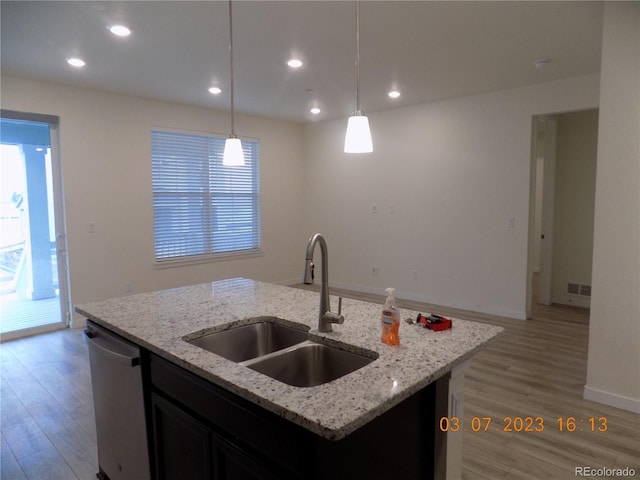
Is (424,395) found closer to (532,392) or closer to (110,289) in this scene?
(532,392)

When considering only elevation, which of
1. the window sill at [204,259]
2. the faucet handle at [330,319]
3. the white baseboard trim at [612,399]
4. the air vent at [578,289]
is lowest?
the white baseboard trim at [612,399]

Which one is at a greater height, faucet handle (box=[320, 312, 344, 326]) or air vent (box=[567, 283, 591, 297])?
faucet handle (box=[320, 312, 344, 326])

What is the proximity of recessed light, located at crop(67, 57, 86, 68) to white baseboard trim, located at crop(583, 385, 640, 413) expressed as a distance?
475 centimetres

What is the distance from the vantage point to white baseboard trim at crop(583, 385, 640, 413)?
2.63 metres

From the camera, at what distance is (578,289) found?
529 cm

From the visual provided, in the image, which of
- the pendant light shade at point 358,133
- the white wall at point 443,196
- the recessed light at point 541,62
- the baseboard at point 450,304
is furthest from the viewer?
the baseboard at point 450,304

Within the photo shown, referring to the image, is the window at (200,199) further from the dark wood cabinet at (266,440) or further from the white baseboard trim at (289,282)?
the dark wood cabinet at (266,440)

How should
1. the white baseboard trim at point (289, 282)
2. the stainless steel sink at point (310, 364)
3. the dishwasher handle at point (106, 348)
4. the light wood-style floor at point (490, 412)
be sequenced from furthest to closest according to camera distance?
the white baseboard trim at point (289, 282) → the light wood-style floor at point (490, 412) → the dishwasher handle at point (106, 348) → the stainless steel sink at point (310, 364)

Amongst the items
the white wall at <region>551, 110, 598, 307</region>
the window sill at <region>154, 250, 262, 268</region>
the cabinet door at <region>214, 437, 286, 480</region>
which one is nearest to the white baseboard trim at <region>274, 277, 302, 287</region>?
the window sill at <region>154, 250, 262, 268</region>

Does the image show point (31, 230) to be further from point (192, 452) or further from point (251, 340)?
point (192, 452)

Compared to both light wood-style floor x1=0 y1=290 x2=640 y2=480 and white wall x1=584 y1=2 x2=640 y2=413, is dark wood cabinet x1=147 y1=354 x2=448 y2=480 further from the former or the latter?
white wall x1=584 y1=2 x2=640 y2=413

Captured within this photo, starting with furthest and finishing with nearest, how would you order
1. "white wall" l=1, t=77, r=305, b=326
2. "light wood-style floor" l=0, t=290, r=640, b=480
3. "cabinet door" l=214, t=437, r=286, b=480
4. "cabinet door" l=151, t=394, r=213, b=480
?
"white wall" l=1, t=77, r=305, b=326 → "light wood-style floor" l=0, t=290, r=640, b=480 → "cabinet door" l=151, t=394, r=213, b=480 → "cabinet door" l=214, t=437, r=286, b=480

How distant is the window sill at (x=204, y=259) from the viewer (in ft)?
17.3

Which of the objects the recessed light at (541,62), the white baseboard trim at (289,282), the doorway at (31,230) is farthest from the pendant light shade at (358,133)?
the white baseboard trim at (289,282)
